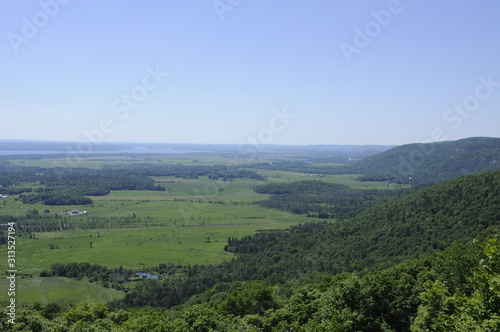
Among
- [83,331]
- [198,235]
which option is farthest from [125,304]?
[198,235]

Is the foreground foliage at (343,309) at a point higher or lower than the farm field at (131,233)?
higher

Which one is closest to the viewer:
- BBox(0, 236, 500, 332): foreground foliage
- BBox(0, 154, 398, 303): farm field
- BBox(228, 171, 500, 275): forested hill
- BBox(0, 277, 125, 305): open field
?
BBox(0, 236, 500, 332): foreground foliage

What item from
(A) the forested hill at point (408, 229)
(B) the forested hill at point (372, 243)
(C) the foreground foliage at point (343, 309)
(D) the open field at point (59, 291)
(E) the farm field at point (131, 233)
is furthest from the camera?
(E) the farm field at point (131, 233)

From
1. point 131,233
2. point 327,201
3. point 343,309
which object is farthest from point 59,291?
point 327,201

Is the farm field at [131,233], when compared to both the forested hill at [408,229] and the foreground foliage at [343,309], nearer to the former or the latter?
the forested hill at [408,229]

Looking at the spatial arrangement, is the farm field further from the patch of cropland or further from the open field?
the patch of cropland

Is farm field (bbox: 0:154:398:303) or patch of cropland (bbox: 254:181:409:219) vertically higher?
patch of cropland (bbox: 254:181:409:219)

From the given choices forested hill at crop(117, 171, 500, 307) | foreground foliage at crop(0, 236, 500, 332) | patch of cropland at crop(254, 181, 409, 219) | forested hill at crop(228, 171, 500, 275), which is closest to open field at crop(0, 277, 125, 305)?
forested hill at crop(117, 171, 500, 307)

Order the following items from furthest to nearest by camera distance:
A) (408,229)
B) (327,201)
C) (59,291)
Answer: (327,201), (408,229), (59,291)

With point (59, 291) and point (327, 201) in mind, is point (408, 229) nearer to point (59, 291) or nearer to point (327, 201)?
point (59, 291)

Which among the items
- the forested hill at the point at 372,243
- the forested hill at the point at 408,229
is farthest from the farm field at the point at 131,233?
the forested hill at the point at 408,229
